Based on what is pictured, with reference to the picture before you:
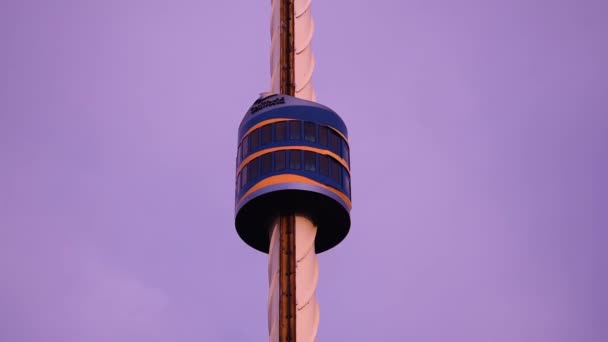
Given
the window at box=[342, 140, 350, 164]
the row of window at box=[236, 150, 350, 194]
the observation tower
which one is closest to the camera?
the observation tower

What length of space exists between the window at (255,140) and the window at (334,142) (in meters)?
4.76

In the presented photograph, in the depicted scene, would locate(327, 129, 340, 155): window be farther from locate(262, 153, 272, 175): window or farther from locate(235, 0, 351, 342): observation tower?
locate(262, 153, 272, 175): window

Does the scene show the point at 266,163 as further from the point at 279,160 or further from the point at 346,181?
the point at 346,181

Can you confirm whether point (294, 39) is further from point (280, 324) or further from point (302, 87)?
point (280, 324)

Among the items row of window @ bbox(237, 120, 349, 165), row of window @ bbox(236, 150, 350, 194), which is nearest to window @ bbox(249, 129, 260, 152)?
row of window @ bbox(237, 120, 349, 165)

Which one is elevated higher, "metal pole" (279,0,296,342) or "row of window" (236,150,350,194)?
"row of window" (236,150,350,194)

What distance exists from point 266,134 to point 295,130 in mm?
2005

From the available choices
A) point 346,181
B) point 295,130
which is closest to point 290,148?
point 295,130

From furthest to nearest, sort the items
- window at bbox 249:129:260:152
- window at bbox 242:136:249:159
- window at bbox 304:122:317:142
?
window at bbox 242:136:249:159
window at bbox 249:129:260:152
window at bbox 304:122:317:142

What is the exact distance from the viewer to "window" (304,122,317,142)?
69250mm

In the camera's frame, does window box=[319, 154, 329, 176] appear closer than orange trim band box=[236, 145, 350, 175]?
Yes

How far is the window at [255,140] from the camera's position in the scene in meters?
69.7

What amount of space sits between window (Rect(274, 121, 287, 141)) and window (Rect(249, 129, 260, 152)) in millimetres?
1295

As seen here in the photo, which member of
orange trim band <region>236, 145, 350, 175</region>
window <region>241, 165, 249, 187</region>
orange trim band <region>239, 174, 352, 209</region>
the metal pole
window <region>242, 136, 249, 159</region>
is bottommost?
the metal pole
